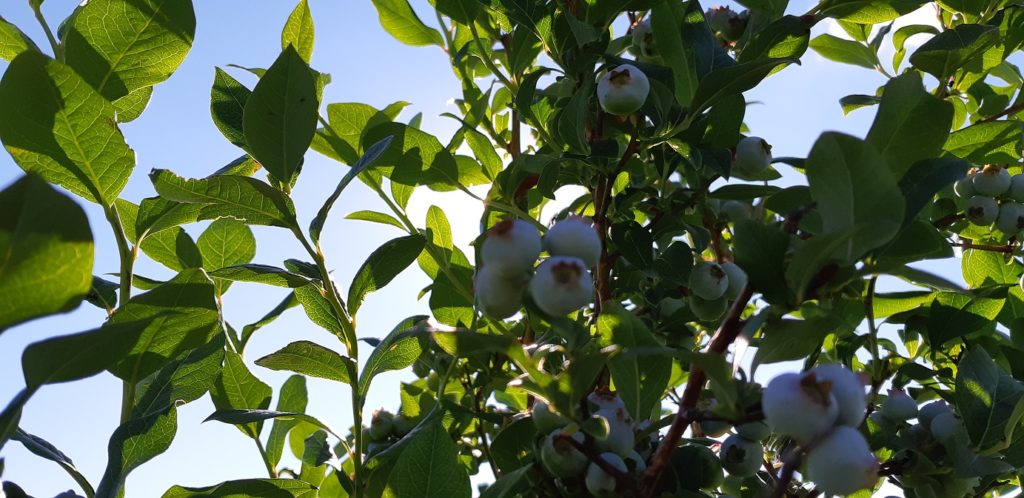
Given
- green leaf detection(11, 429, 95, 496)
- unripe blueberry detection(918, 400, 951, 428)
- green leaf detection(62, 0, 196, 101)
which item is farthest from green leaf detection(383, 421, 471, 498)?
unripe blueberry detection(918, 400, 951, 428)

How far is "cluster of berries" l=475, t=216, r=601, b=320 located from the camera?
2.12 feet

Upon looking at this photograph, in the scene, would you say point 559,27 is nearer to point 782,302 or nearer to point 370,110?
point 370,110

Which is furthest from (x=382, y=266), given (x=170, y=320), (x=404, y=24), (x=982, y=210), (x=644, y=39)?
(x=982, y=210)

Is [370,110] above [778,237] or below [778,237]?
above

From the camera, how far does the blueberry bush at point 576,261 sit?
2.09 ft

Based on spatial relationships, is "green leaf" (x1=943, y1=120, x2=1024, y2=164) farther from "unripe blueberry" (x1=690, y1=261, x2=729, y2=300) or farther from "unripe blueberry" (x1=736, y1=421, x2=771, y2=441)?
"unripe blueberry" (x1=736, y1=421, x2=771, y2=441)

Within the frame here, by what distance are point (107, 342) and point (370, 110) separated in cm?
84

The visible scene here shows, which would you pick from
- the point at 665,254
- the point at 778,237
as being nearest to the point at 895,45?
the point at 665,254

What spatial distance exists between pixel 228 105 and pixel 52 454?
0.49m

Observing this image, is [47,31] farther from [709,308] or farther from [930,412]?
[930,412]

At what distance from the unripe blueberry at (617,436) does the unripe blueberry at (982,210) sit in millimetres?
1042

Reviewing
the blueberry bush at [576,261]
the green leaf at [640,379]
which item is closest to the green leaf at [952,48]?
the blueberry bush at [576,261]

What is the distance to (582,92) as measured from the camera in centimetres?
108

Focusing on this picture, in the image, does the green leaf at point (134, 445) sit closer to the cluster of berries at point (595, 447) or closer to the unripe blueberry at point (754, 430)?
the cluster of berries at point (595, 447)
